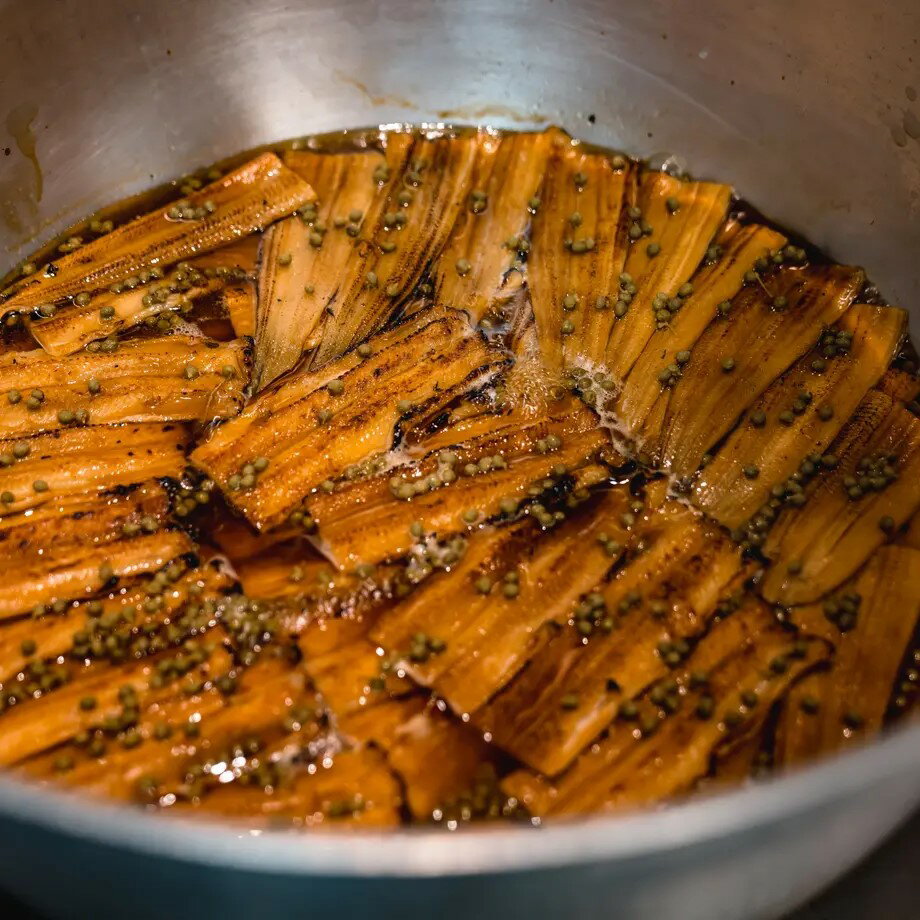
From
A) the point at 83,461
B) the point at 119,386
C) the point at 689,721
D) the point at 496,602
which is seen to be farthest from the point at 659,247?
the point at 83,461

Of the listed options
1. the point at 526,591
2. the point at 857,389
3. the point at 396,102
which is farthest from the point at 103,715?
the point at 396,102

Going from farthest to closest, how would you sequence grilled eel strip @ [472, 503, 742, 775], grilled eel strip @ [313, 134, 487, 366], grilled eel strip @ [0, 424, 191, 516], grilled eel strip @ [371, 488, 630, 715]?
grilled eel strip @ [313, 134, 487, 366] → grilled eel strip @ [0, 424, 191, 516] → grilled eel strip @ [371, 488, 630, 715] → grilled eel strip @ [472, 503, 742, 775]

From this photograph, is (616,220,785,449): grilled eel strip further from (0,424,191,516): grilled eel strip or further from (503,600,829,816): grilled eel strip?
(0,424,191,516): grilled eel strip

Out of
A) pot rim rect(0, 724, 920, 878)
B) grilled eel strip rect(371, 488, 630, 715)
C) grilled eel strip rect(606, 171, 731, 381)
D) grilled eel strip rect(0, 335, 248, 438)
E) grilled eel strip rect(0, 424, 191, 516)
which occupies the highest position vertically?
grilled eel strip rect(606, 171, 731, 381)

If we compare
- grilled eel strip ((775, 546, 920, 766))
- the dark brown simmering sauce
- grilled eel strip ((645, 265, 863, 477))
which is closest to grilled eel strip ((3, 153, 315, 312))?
the dark brown simmering sauce

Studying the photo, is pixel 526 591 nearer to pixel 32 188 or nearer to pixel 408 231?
pixel 408 231

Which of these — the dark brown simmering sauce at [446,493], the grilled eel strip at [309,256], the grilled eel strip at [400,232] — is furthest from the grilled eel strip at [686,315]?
the grilled eel strip at [309,256]
